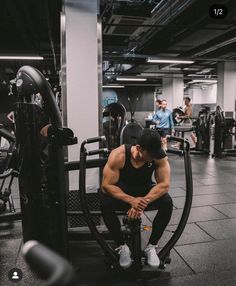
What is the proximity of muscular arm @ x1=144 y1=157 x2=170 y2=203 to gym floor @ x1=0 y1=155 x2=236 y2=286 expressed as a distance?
23.4 inches

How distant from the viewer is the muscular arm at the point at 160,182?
2.36m

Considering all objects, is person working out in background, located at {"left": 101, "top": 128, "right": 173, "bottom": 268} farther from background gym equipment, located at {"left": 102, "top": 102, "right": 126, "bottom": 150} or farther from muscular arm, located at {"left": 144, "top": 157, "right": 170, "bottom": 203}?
background gym equipment, located at {"left": 102, "top": 102, "right": 126, "bottom": 150}

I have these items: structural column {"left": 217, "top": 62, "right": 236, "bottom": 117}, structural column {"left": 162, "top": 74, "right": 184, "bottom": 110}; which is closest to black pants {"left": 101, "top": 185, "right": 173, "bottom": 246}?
structural column {"left": 217, "top": 62, "right": 236, "bottom": 117}

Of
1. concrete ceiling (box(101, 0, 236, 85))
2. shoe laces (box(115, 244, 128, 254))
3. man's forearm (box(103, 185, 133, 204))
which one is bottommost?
shoe laces (box(115, 244, 128, 254))

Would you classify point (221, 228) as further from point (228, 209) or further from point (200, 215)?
point (228, 209)

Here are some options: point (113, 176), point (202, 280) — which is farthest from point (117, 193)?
point (202, 280)

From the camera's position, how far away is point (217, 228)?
3357mm

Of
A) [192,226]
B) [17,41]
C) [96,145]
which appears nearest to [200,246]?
[192,226]

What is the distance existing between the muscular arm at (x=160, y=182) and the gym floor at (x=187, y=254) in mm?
594

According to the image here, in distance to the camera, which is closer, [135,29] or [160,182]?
[160,182]

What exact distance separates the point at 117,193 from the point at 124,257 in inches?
18.8

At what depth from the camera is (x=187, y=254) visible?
2.77m

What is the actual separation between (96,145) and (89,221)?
109cm

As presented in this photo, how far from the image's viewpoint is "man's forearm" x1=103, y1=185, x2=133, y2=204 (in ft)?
7.68
